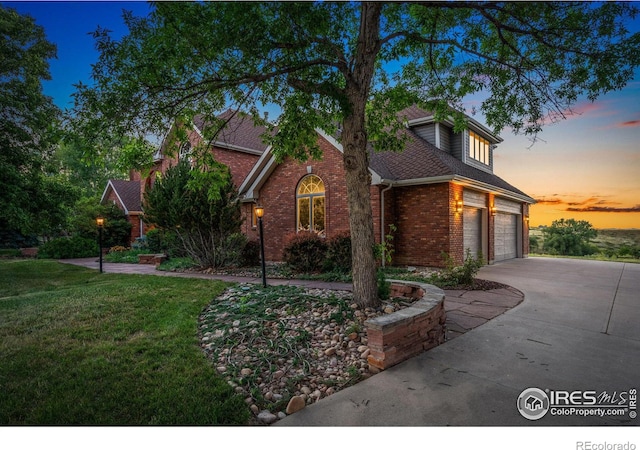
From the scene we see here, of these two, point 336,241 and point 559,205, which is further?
point 336,241

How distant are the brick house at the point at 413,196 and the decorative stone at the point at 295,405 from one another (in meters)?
6.62

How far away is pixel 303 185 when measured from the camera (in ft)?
38.5

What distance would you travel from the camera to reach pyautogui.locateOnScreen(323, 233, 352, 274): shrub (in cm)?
895

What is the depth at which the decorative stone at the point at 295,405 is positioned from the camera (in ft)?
8.01

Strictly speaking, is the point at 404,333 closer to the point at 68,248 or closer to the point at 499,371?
the point at 499,371

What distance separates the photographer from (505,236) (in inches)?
568

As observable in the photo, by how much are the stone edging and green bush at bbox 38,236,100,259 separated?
19458mm

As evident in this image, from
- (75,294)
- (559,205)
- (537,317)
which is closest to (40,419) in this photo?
(75,294)

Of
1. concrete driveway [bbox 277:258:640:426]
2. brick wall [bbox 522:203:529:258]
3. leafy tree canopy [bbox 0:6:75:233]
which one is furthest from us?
brick wall [bbox 522:203:529:258]

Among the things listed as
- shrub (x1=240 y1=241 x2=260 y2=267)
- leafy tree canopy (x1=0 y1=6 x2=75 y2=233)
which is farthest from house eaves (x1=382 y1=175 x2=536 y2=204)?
leafy tree canopy (x1=0 y1=6 x2=75 y2=233)

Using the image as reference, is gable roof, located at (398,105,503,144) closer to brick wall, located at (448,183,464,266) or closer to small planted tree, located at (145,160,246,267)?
brick wall, located at (448,183,464,266)

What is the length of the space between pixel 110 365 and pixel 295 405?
6.50 feet

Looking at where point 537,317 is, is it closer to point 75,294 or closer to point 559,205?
point 559,205

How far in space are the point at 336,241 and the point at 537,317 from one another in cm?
523
